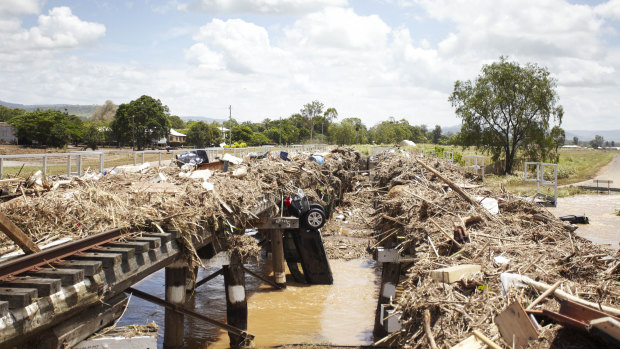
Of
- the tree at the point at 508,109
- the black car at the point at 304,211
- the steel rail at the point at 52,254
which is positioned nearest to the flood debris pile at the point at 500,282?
the steel rail at the point at 52,254

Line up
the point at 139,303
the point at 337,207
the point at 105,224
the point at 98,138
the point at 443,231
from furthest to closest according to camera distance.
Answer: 1. the point at 98,138
2. the point at 337,207
3. the point at 139,303
4. the point at 443,231
5. the point at 105,224

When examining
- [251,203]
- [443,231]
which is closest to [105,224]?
[251,203]

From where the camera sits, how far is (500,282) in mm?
5113

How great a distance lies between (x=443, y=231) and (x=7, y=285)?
17.3 feet

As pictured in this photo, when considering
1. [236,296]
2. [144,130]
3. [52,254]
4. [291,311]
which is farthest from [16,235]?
[144,130]

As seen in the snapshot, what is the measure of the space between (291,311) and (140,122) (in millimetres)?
68903

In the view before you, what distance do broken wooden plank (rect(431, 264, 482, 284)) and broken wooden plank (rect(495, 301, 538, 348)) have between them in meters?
0.95

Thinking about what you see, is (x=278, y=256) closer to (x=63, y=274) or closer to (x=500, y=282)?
(x=500, y=282)

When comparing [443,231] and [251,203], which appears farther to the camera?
[251,203]

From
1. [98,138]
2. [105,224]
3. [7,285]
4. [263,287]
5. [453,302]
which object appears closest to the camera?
[7,285]

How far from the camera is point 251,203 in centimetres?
974

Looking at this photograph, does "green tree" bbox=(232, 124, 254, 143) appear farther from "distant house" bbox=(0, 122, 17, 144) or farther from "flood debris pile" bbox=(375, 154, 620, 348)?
"flood debris pile" bbox=(375, 154, 620, 348)

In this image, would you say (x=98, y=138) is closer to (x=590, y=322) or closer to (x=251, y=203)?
(x=251, y=203)

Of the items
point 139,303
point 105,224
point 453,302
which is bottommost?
point 139,303
